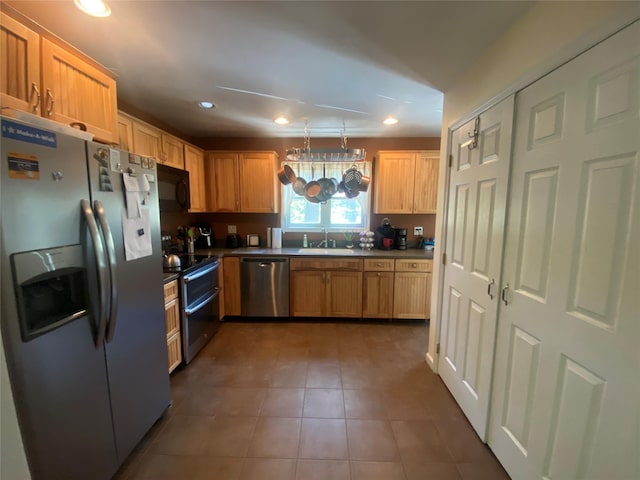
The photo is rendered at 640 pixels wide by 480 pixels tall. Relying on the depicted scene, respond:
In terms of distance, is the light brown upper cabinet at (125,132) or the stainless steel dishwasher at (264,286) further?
the stainless steel dishwasher at (264,286)

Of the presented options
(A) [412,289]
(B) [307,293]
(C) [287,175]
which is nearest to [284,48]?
(C) [287,175]

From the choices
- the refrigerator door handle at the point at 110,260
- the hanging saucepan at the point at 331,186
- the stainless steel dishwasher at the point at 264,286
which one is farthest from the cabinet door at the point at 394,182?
the refrigerator door handle at the point at 110,260

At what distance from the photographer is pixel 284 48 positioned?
1632 millimetres

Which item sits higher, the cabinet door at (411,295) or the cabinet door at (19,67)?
the cabinet door at (19,67)

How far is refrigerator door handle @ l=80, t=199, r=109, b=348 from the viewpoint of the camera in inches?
45.4

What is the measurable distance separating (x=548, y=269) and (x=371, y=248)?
2.54m

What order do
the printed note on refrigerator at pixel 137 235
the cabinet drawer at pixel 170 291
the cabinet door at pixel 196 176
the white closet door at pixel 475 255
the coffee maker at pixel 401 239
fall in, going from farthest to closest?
the coffee maker at pixel 401 239
the cabinet door at pixel 196 176
the cabinet drawer at pixel 170 291
the white closet door at pixel 475 255
the printed note on refrigerator at pixel 137 235

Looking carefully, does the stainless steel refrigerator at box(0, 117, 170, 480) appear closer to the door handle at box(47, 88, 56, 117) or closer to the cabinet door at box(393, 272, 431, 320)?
the door handle at box(47, 88, 56, 117)

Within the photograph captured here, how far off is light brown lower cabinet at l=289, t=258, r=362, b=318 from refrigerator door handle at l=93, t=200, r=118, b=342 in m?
2.12

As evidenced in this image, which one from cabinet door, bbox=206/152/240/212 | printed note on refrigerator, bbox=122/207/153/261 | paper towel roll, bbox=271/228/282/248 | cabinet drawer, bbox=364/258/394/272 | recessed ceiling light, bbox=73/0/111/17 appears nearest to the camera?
recessed ceiling light, bbox=73/0/111/17

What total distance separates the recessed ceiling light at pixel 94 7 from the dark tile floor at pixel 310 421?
2.44m

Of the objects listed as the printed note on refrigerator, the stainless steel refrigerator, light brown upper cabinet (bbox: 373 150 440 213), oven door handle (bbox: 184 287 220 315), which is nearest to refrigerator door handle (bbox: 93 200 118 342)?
the stainless steel refrigerator

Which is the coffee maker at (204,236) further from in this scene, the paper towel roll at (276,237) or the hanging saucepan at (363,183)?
the hanging saucepan at (363,183)

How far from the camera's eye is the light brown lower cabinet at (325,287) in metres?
3.28
